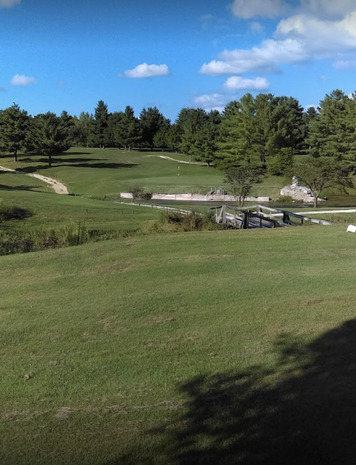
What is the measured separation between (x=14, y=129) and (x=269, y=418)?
3263 inches

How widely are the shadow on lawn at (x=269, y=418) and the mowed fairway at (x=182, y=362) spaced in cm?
2

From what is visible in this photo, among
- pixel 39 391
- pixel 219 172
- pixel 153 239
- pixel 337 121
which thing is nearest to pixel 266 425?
pixel 39 391

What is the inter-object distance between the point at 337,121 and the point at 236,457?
248ft

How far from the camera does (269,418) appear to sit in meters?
4.47

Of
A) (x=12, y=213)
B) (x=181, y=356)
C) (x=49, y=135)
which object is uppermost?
(x=49, y=135)

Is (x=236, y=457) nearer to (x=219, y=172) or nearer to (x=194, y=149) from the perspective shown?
(x=219, y=172)

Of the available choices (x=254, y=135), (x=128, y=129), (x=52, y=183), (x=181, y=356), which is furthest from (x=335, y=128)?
(x=181, y=356)

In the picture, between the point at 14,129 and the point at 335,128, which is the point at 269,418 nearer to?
the point at 335,128

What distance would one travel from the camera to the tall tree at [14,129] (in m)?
79.8

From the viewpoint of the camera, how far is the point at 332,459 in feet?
12.6

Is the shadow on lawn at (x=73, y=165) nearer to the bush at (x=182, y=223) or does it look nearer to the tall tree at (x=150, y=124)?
the tall tree at (x=150, y=124)

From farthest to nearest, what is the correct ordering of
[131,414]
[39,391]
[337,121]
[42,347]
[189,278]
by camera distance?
[337,121]
[189,278]
[42,347]
[39,391]
[131,414]

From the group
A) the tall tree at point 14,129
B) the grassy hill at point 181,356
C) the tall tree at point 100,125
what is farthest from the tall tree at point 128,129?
the grassy hill at point 181,356

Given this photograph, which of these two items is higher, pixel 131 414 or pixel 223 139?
pixel 223 139
